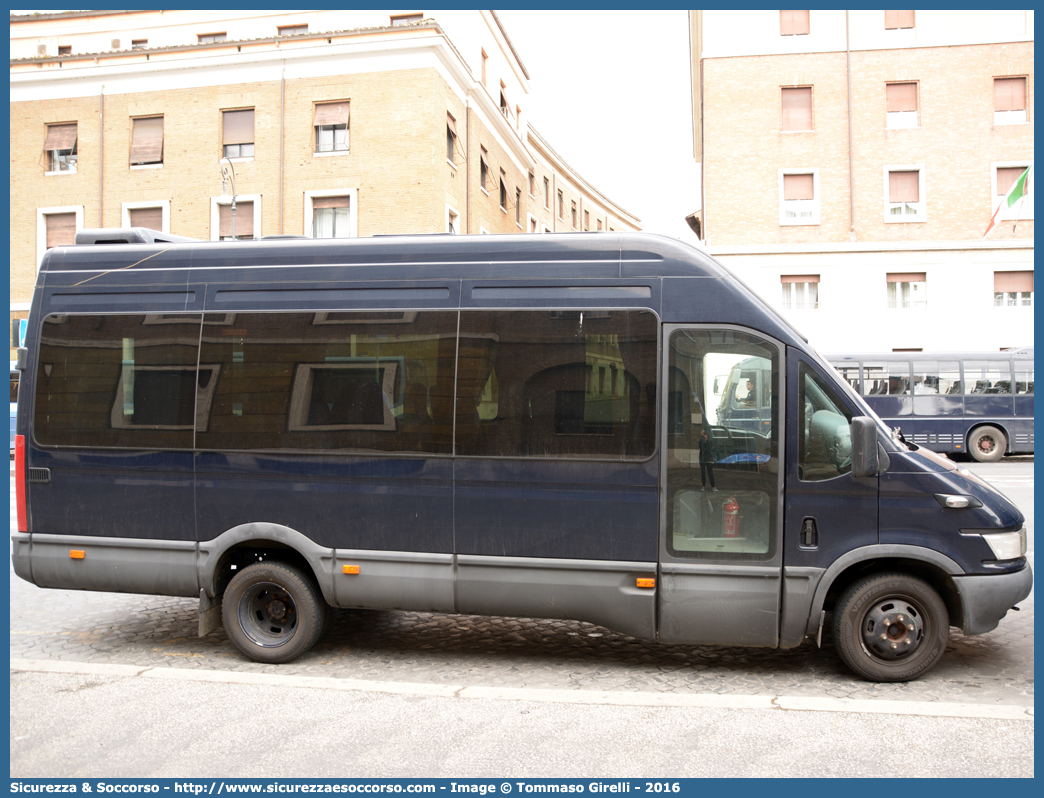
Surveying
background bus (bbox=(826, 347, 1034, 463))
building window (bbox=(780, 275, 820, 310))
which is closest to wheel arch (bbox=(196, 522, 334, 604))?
background bus (bbox=(826, 347, 1034, 463))

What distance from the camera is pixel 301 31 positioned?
31297 millimetres

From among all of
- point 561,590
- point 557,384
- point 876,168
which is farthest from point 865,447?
point 876,168

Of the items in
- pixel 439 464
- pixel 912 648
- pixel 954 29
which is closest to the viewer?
pixel 912 648

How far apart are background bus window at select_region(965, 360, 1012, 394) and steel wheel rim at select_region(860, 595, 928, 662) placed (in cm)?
1924

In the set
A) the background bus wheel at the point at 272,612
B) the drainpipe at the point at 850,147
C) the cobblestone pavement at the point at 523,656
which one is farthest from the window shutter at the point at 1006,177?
the background bus wheel at the point at 272,612

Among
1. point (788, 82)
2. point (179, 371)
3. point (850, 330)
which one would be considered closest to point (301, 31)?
point (788, 82)

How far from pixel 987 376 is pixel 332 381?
21.0 metres

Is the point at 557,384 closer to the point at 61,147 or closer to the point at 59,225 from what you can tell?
the point at 59,225

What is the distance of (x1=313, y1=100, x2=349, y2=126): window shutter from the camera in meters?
29.0

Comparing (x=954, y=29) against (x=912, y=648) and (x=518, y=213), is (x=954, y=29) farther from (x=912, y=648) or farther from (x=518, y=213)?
(x=912, y=648)

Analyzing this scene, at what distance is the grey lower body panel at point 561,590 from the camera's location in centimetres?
500

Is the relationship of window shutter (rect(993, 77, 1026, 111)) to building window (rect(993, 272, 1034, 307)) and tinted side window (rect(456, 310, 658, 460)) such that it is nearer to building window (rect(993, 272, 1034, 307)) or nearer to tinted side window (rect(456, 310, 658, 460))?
building window (rect(993, 272, 1034, 307))

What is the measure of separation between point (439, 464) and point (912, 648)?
9.85ft

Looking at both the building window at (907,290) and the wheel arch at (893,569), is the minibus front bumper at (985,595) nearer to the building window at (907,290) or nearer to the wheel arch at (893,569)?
the wheel arch at (893,569)
